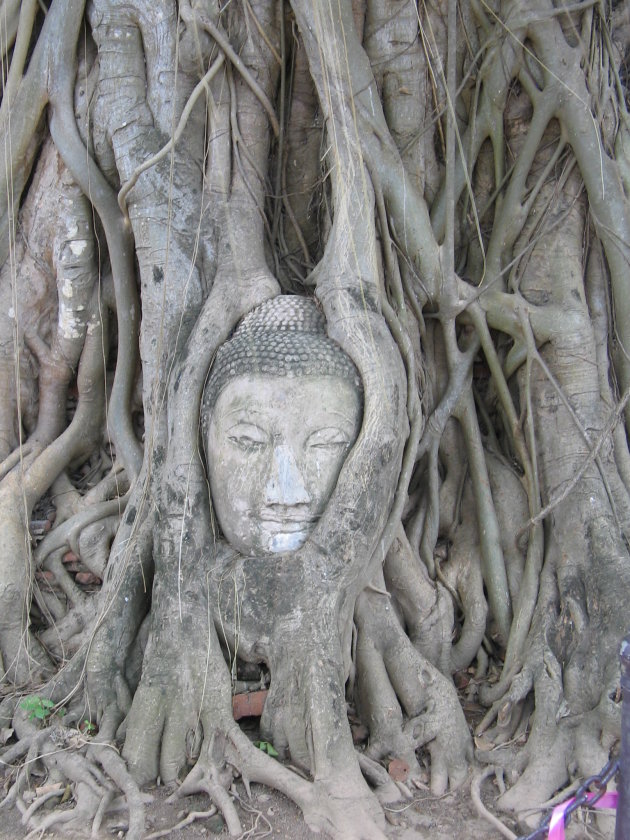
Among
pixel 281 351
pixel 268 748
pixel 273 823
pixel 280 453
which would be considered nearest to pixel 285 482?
pixel 280 453

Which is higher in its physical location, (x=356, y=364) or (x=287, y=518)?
(x=356, y=364)

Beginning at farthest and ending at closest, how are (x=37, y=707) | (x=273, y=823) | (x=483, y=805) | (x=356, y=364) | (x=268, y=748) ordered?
(x=356, y=364), (x=37, y=707), (x=268, y=748), (x=483, y=805), (x=273, y=823)

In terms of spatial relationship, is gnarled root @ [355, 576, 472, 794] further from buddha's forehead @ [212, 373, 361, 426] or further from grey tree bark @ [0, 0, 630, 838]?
buddha's forehead @ [212, 373, 361, 426]

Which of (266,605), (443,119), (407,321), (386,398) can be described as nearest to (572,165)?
(443,119)

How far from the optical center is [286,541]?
2.71m

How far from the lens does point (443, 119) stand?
3500 mm

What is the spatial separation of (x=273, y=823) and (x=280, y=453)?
1.14 metres

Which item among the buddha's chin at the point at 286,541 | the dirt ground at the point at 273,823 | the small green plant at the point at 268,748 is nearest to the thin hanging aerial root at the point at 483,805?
the dirt ground at the point at 273,823

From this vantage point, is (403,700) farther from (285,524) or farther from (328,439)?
(328,439)

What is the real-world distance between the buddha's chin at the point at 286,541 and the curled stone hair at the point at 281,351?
0.49 meters

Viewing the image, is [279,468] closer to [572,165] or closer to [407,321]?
[407,321]

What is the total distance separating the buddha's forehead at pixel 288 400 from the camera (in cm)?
271

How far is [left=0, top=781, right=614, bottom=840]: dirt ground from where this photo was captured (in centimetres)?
216

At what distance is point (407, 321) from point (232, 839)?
1.94 meters
